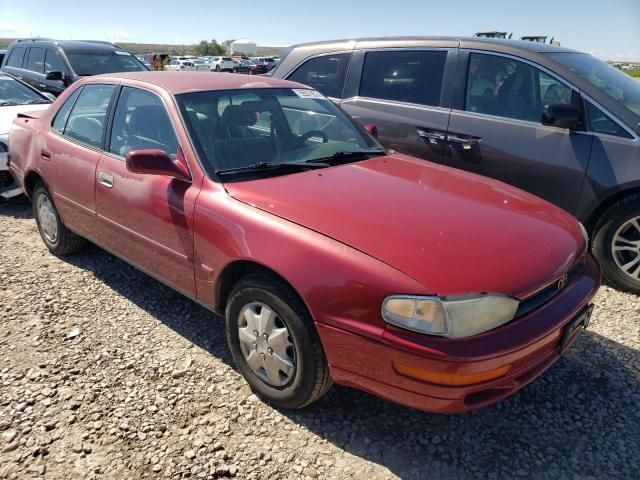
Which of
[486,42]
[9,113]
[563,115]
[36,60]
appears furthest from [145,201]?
[36,60]

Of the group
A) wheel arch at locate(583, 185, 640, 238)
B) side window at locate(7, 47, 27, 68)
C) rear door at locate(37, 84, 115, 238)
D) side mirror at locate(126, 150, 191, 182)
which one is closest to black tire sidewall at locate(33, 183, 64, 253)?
rear door at locate(37, 84, 115, 238)

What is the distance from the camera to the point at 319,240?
2.23 m

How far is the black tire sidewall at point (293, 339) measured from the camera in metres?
2.30

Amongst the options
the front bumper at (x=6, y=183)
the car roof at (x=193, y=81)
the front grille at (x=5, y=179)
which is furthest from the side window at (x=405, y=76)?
the front grille at (x=5, y=179)

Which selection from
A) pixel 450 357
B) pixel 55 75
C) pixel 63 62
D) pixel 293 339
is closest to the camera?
pixel 450 357

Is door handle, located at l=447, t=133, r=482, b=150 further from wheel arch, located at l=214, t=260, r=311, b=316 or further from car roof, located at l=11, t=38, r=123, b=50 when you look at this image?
car roof, located at l=11, t=38, r=123, b=50

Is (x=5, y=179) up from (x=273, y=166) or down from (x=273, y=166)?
down

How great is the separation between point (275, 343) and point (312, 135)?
1511 millimetres

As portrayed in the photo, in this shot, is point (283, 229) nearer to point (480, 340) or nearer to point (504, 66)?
point (480, 340)

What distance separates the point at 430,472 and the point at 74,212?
308cm

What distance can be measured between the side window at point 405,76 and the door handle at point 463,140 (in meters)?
0.37

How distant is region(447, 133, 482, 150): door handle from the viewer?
4254 mm

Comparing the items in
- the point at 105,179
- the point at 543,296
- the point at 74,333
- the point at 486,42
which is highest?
the point at 486,42

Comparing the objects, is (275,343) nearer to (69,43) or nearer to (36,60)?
(69,43)
